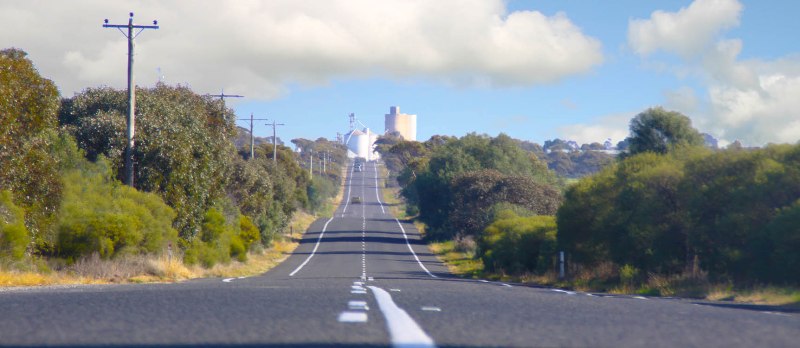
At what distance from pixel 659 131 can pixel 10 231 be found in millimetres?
32422

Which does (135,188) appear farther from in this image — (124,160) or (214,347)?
(214,347)

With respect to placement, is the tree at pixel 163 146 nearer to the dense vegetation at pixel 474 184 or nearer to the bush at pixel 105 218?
the bush at pixel 105 218

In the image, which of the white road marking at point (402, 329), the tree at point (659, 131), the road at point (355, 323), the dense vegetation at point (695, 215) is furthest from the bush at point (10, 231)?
the tree at point (659, 131)

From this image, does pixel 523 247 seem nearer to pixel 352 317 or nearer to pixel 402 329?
pixel 352 317

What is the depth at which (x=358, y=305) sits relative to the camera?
8914 millimetres

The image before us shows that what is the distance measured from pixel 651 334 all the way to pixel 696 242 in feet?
67.7

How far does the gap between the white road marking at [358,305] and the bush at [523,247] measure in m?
28.7

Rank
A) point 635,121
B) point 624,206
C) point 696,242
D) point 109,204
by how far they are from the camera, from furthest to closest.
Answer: point 635,121 → point 624,206 → point 109,204 → point 696,242

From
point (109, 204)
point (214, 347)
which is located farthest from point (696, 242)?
point (214, 347)

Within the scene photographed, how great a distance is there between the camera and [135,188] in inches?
1339

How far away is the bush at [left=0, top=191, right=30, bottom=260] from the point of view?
22312 millimetres

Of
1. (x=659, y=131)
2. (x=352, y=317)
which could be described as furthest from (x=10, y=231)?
(x=659, y=131)

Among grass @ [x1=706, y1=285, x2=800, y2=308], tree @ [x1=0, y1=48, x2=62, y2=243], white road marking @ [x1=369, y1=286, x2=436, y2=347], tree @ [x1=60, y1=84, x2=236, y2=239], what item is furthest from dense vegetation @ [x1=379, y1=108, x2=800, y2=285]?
tree @ [x1=0, y1=48, x2=62, y2=243]

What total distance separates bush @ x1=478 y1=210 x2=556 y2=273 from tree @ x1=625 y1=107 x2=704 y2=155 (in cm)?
623
